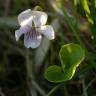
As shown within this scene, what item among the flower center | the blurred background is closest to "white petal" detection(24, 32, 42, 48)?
the flower center

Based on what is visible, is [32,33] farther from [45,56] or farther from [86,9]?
[45,56]

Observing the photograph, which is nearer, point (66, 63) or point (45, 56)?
point (66, 63)

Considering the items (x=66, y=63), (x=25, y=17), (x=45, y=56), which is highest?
(x=25, y=17)

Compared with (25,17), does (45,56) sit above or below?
below

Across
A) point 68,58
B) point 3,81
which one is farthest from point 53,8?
point 68,58

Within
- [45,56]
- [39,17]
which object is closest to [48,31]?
[39,17]

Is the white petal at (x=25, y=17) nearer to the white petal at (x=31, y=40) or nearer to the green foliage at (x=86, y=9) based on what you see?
the white petal at (x=31, y=40)

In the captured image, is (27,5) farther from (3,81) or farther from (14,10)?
(3,81)
